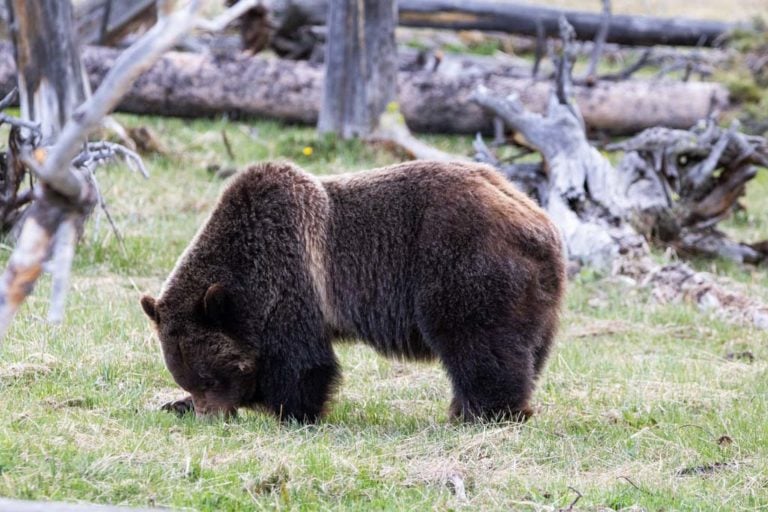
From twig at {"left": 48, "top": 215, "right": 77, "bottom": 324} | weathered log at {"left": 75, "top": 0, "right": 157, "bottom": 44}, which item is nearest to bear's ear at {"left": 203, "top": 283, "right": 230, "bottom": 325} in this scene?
twig at {"left": 48, "top": 215, "right": 77, "bottom": 324}

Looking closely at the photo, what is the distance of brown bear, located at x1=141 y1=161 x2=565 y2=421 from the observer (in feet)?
18.2

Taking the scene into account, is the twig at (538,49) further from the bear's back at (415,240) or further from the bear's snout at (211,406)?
the bear's snout at (211,406)

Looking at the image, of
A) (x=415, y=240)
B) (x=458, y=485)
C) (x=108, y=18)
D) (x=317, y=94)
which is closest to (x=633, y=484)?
(x=458, y=485)

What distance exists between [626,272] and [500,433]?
425cm

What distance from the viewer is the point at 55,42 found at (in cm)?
939

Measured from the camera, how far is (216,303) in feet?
18.6

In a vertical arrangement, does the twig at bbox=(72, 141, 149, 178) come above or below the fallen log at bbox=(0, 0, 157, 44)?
above

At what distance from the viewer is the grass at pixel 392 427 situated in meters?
4.51

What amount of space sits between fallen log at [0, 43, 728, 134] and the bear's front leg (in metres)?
8.19

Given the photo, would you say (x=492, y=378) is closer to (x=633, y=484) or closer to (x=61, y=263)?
(x=633, y=484)

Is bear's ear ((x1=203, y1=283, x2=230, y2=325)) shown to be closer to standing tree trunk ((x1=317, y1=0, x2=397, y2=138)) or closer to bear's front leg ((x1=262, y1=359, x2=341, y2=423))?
bear's front leg ((x1=262, y1=359, x2=341, y2=423))

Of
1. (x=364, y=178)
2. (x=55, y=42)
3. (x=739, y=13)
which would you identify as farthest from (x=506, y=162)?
(x=739, y=13)

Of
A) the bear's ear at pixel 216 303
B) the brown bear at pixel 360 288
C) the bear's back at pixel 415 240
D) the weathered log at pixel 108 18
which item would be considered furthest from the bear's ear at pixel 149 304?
the weathered log at pixel 108 18

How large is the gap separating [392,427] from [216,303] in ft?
3.59
